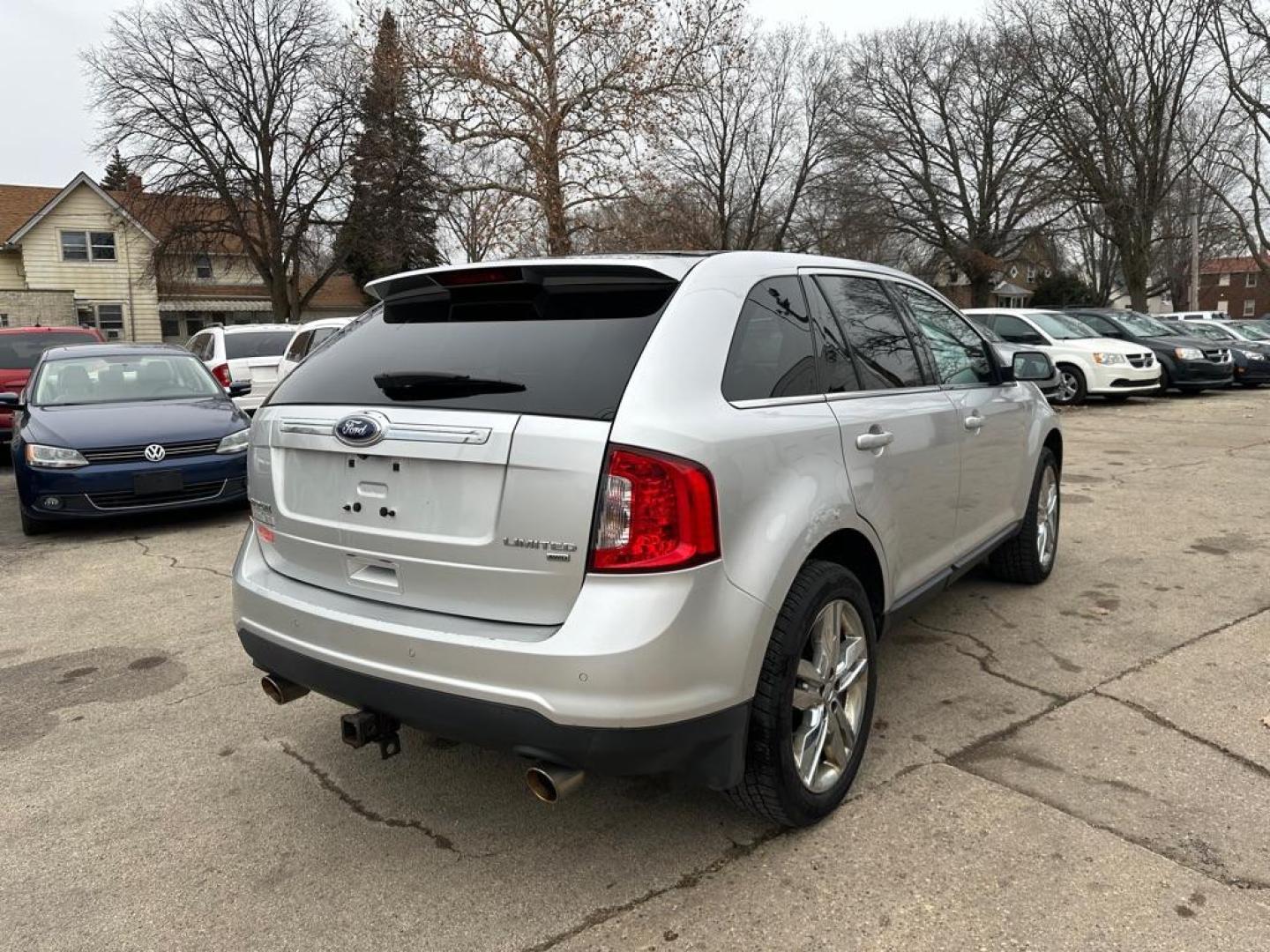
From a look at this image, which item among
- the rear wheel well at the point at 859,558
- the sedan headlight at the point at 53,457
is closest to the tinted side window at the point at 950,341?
the rear wheel well at the point at 859,558

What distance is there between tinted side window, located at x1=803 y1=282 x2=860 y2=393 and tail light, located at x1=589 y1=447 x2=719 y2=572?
3.15ft

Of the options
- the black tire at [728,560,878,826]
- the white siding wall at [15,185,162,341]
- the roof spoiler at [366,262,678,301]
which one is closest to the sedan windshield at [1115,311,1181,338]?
the black tire at [728,560,878,826]

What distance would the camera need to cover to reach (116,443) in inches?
268

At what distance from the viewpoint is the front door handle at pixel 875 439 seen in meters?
2.90

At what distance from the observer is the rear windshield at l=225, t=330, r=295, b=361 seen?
531 inches

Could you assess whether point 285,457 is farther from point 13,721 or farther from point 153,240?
point 153,240

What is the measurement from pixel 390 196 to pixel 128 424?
81.8 ft

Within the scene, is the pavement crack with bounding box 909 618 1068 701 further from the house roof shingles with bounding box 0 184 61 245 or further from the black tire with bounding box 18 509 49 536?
the house roof shingles with bounding box 0 184 61 245

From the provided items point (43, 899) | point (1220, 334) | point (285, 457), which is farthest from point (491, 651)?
point (1220, 334)

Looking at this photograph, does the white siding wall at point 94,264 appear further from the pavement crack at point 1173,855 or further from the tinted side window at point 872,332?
the pavement crack at point 1173,855

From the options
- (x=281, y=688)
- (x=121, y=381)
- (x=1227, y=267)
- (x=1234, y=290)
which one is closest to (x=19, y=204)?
(x=121, y=381)

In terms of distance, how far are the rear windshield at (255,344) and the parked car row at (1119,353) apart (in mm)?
11255

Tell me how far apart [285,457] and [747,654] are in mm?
1547

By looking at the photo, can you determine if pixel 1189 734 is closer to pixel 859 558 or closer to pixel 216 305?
pixel 859 558
